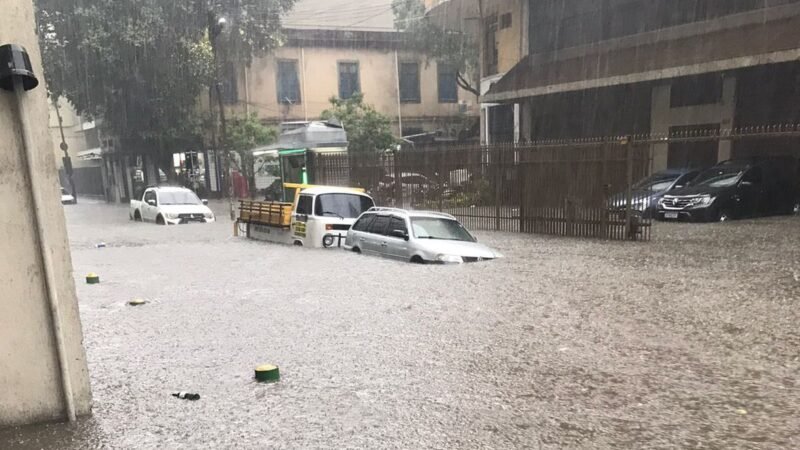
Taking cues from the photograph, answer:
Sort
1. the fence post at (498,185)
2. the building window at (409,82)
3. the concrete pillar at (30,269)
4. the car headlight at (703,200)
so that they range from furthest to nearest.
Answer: the building window at (409,82), the fence post at (498,185), the car headlight at (703,200), the concrete pillar at (30,269)

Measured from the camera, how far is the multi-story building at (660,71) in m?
16.3

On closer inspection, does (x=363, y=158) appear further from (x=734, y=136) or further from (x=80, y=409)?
(x=80, y=409)

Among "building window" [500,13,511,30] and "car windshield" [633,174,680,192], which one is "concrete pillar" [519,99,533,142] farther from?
"car windshield" [633,174,680,192]

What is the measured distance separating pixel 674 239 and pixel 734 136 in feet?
7.79

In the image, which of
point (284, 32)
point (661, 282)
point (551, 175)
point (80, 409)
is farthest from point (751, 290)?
point (284, 32)

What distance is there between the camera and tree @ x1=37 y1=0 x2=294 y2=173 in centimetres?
2689

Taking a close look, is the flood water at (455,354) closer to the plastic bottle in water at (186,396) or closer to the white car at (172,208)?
the plastic bottle in water at (186,396)

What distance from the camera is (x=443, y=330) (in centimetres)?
655

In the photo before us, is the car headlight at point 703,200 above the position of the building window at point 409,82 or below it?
below

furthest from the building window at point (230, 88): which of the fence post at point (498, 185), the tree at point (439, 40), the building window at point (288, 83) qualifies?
the fence post at point (498, 185)

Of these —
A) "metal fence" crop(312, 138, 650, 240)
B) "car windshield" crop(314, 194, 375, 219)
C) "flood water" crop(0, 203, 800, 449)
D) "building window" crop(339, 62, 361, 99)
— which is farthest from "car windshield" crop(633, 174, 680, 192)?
"building window" crop(339, 62, 361, 99)

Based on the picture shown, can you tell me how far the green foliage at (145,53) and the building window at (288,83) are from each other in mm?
2950

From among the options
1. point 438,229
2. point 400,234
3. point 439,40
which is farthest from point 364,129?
point 400,234

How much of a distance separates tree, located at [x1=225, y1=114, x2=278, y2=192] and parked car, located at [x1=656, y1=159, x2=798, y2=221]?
2206 cm
